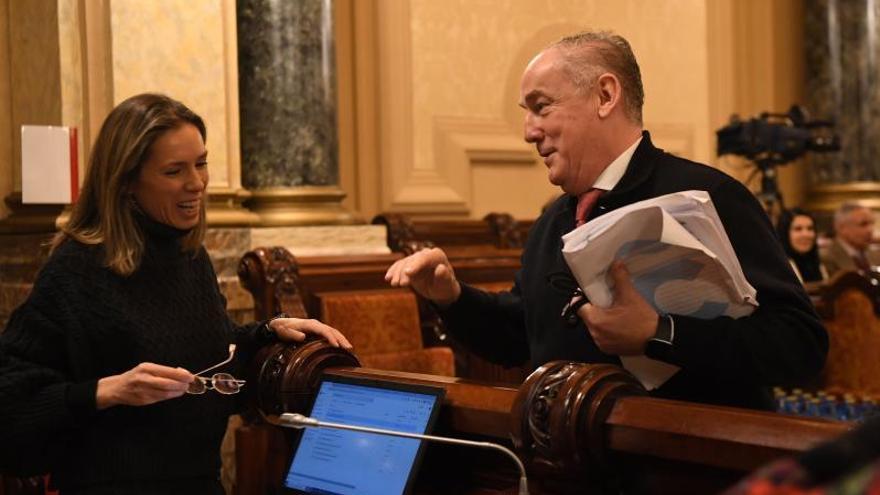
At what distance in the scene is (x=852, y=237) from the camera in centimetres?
729

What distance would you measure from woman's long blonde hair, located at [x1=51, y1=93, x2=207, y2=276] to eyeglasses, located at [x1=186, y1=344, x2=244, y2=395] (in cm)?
26

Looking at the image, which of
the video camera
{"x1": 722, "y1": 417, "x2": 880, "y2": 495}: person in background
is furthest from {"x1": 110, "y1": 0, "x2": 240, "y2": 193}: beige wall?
{"x1": 722, "y1": 417, "x2": 880, "y2": 495}: person in background

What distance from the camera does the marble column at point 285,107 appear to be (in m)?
5.46

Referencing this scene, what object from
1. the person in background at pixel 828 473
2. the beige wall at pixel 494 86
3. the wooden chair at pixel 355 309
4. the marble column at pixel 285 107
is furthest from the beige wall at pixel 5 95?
the person in background at pixel 828 473

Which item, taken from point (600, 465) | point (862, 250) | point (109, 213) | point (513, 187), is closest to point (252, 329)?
point (109, 213)

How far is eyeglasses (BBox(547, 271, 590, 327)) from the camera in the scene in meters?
2.11

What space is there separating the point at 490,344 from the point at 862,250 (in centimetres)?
533

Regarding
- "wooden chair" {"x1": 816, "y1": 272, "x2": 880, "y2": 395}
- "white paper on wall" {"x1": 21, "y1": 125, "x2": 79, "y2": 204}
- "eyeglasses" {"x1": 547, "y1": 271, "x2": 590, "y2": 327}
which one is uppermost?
"white paper on wall" {"x1": 21, "y1": 125, "x2": 79, "y2": 204}

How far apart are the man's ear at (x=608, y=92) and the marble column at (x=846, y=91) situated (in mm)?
6367

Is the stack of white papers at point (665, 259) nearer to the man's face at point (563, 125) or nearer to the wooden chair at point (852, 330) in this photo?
the man's face at point (563, 125)

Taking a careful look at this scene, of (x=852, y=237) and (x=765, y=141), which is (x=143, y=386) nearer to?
(x=765, y=141)

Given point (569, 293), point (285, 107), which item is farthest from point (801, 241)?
point (569, 293)

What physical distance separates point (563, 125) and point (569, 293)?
345mm

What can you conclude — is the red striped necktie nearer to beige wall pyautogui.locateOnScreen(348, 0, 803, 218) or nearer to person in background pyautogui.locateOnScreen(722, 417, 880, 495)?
person in background pyautogui.locateOnScreen(722, 417, 880, 495)
